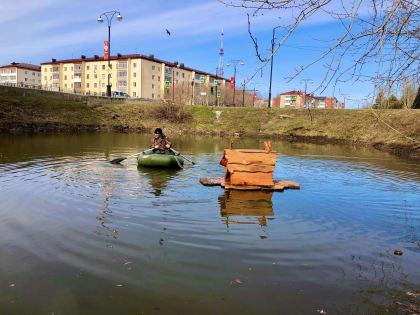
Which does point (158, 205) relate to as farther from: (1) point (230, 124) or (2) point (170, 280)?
(1) point (230, 124)

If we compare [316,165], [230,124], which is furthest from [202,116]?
[316,165]

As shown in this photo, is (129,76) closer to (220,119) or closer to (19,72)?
(220,119)

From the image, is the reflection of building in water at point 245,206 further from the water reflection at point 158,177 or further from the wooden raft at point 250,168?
the water reflection at point 158,177

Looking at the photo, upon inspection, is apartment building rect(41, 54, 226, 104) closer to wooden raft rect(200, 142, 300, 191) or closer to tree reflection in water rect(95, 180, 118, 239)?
wooden raft rect(200, 142, 300, 191)

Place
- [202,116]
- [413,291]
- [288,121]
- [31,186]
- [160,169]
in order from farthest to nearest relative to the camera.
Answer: [202,116] → [288,121] → [160,169] → [31,186] → [413,291]

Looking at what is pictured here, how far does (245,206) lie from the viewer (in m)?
8.41

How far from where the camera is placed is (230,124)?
154ft

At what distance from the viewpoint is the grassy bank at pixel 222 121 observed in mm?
33219

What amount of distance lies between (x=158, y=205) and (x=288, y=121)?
38737 millimetres

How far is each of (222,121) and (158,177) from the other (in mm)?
37003

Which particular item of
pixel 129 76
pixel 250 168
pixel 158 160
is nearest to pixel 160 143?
pixel 158 160

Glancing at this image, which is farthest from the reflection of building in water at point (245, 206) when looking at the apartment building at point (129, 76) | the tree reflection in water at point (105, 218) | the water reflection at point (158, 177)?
the apartment building at point (129, 76)

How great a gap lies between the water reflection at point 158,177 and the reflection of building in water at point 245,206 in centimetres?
198

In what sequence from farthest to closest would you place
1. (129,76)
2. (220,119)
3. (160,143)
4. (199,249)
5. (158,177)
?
(129,76), (220,119), (160,143), (158,177), (199,249)
